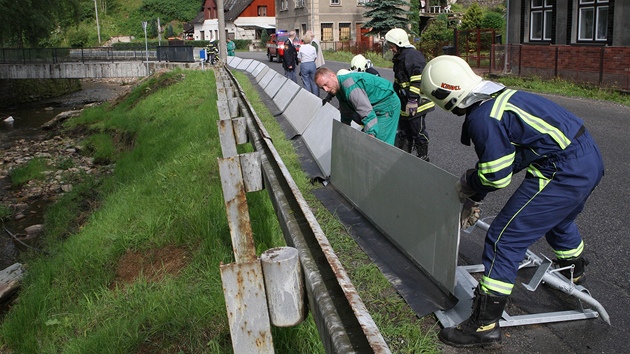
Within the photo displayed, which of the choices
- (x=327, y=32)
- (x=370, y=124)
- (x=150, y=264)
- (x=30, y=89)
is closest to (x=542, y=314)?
(x=370, y=124)

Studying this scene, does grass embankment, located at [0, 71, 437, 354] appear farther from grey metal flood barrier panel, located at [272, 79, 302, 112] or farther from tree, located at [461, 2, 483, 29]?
tree, located at [461, 2, 483, 29]

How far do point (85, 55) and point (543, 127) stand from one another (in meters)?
44.0

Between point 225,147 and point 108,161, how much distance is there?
12632mm

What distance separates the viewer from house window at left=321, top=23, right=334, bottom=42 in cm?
5947

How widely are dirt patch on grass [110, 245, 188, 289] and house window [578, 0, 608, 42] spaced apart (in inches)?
763

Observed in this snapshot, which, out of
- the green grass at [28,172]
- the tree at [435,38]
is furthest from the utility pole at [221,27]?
the green grass at [28,172]

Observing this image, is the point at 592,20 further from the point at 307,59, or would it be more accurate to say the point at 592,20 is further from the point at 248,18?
the point at 248,18

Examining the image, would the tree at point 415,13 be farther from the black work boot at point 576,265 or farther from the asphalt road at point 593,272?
the black work boot at point 576,265

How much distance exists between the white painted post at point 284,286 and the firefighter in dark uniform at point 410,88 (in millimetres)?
5353

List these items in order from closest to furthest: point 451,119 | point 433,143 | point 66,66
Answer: point 433,143 → point 451,119 → point 66,66

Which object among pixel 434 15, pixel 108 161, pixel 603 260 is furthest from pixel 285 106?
pixel 434 15

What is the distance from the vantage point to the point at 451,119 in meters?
13.6

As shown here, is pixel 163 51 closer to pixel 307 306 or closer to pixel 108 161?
pixel 108 161

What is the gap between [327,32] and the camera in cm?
5969
